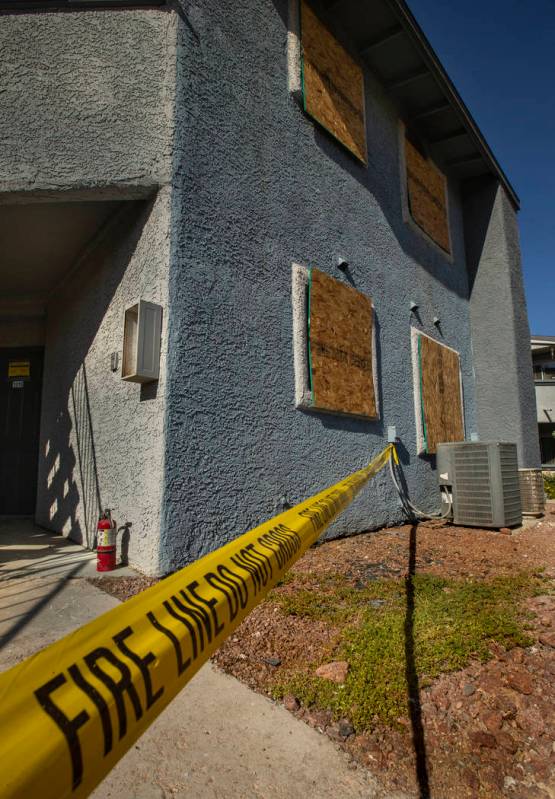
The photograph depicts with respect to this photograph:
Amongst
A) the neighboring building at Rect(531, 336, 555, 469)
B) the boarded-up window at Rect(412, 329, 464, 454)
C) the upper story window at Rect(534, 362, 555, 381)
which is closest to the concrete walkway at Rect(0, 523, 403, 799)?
the boarded-up window at Rect(412, 329, 464, 454)

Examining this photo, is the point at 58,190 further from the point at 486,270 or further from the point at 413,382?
the point at 486,270

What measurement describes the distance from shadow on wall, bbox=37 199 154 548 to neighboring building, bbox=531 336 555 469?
19.7 metres

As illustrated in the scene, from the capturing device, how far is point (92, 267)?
5.86 metres

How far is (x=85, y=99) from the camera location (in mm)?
4375

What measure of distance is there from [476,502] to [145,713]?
277 inches

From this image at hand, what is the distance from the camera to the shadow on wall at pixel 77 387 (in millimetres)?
5113

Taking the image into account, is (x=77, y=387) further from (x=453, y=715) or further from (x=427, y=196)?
(x=427, y=196)

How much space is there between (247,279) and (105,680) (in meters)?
4.46

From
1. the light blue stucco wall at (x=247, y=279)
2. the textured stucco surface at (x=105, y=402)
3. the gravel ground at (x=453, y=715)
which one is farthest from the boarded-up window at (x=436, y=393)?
the textured stucco surface at (x=105, y=402)

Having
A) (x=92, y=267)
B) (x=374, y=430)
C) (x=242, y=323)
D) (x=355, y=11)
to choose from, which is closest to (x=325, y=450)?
(x=374, y=430)

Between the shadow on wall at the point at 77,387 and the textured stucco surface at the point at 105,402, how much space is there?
0.04ft

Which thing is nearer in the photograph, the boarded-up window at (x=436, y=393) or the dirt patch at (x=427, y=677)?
the dirt patch at (x=427, y=677)

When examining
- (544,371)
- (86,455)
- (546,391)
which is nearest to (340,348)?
(86,455)

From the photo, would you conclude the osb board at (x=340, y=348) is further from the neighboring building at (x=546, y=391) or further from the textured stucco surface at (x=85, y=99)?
the neighboring building at (x=546, y=391)
